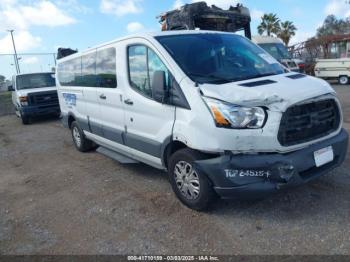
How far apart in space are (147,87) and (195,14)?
7.28 metres

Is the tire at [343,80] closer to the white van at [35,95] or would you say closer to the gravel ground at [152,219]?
the white van at [35,95]

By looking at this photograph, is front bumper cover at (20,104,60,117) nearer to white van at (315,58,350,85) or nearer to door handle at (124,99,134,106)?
door handle at (124,99,134,106)

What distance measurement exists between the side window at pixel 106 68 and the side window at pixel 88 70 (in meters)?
0.21

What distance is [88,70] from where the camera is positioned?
20.5 feet

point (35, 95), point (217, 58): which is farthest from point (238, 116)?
point (35, 95)

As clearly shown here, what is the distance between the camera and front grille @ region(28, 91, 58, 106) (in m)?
13.4

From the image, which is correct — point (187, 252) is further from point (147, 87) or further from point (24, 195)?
point (24, 195)

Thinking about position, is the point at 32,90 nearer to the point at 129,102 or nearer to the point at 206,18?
the point at 206,18

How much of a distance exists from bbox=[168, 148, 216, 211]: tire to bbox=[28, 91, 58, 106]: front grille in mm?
10695

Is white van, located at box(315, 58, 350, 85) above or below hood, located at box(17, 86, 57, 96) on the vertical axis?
below

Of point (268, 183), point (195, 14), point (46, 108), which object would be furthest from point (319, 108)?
→ point (46, 108)

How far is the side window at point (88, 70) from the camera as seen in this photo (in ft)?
19.7

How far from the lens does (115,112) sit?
5301 mm

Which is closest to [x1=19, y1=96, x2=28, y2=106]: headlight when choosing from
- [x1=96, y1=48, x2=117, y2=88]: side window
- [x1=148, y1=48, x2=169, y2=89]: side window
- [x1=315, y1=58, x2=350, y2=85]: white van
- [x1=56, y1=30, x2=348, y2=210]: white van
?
[x1=96, y1=48, x2=117, y2=88]: side window
